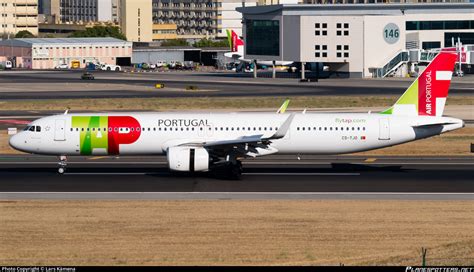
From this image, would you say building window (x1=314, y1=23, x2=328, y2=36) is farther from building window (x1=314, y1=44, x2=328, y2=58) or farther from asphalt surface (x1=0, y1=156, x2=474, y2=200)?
asphalt surface (x1=0, y1=156, x2=474, y2=200)

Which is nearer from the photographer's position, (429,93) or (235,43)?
(429,93)

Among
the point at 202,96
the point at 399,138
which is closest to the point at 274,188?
the point at 399,138

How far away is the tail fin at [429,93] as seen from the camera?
186 feet

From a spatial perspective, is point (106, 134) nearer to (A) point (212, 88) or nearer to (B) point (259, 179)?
(B) point (259, 179)

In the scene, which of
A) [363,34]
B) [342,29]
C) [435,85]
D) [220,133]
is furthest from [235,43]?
[220,133]

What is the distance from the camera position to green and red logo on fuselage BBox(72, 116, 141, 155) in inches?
2164

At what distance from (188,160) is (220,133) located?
3160mm

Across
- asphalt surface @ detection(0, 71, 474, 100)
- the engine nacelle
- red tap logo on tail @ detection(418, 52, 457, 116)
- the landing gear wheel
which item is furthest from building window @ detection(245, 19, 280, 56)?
A: the engine nacelle

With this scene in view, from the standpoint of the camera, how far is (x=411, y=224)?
4069 cm

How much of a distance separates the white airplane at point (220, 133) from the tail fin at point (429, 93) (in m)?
0.67

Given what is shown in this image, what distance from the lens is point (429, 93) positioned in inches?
2232

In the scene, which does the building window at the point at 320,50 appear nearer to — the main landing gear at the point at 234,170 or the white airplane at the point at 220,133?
the white airplane at the point at 220,133

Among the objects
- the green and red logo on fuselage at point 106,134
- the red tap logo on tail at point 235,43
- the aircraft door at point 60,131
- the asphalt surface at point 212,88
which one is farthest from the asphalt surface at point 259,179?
the red tap logo on tail at point 235,43

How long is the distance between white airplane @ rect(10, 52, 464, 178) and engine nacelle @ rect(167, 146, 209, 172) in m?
1.17
